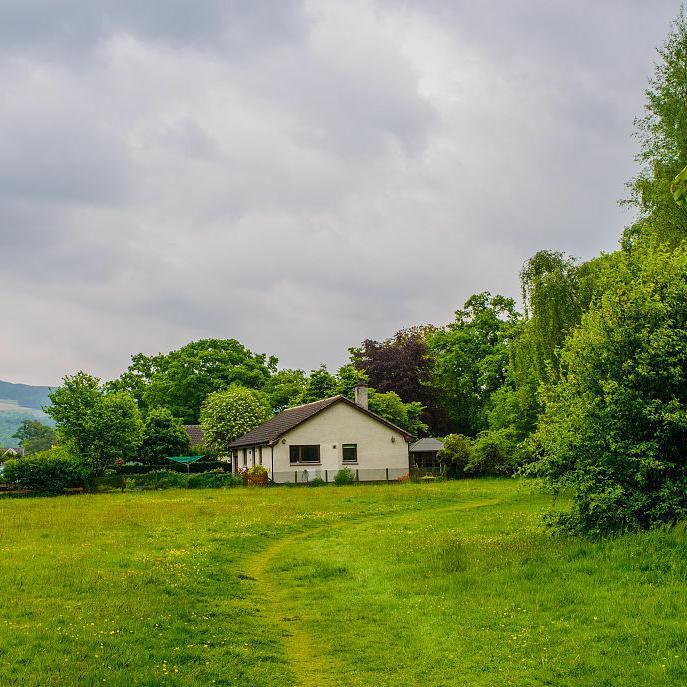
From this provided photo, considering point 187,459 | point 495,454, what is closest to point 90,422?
point 187,459

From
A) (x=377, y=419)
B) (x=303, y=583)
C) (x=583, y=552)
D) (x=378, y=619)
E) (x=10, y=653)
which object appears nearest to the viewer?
(x=10, y=653)

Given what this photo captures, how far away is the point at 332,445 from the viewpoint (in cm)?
5278

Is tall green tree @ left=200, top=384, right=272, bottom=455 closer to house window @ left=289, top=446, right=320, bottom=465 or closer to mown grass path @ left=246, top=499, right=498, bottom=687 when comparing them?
house window @ left=289, top=446, right=320, bottom=465

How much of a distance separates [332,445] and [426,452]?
18.6 metres

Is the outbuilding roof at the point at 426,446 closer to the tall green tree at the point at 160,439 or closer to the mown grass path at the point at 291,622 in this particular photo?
the tall green tree at the point at 160,439

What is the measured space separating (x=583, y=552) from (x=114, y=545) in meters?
12.6

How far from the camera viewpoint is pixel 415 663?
367 inches

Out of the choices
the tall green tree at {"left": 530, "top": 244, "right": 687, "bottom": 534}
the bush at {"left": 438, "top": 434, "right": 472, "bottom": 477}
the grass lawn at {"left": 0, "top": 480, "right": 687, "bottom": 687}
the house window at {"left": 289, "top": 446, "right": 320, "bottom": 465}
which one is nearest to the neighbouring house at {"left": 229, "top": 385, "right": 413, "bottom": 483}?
the house window at {"left": 289, "top": 446, "right": 320, "bottom": 465}

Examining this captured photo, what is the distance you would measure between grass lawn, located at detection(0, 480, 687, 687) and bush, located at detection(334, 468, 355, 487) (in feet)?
90.4

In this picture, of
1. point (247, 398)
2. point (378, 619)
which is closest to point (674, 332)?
point (378, 619)

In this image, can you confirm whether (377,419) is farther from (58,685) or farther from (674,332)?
(58,685)

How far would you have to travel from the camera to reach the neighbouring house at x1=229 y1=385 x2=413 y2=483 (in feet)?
168

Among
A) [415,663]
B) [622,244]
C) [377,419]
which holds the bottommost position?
Result: [415,663]

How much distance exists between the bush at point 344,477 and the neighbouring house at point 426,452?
12.4m
